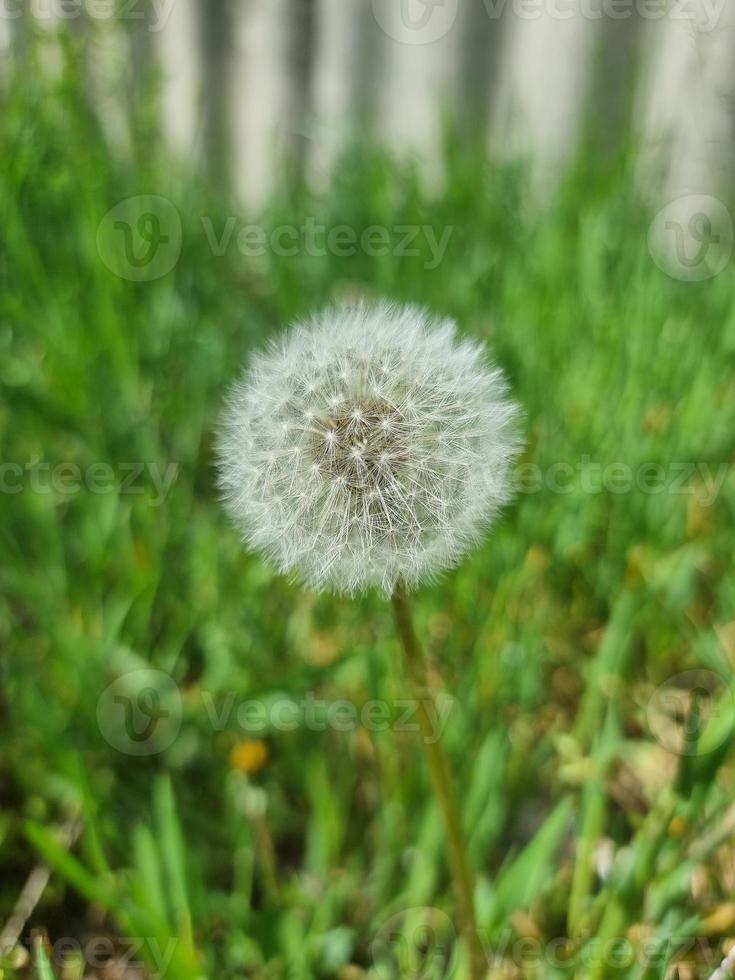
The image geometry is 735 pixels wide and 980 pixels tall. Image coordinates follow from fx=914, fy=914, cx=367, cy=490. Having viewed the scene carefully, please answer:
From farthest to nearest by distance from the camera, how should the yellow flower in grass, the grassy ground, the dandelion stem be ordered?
the yellow flower in grass, the grassy ground, the dandelion stem

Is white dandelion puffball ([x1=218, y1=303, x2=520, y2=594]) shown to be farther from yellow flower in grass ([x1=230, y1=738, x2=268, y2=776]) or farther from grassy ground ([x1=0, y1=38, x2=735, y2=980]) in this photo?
yellow flower in grass ([x1=230, y1=738, x2=268, y2=776])

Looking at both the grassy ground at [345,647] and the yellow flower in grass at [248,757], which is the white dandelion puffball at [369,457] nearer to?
the grassy ground at [345,647]

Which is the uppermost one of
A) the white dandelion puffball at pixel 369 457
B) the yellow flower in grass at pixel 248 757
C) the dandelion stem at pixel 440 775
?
the white dandelion puffball at pixel 369 457

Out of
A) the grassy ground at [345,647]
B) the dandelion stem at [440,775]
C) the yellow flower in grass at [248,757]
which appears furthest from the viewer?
the yellow flower in grass at [248,757]

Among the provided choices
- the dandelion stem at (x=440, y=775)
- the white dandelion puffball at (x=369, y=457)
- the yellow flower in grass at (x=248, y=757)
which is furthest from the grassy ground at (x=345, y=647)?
the white dandelion puffball at (x=369, y=457)

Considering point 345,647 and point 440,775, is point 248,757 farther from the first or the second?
point 440,775

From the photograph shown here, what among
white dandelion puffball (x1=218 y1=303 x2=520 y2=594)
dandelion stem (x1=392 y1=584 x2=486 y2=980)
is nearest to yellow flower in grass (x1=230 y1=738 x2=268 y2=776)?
dandelion stem (x1=392 y1=584 x2=486 y2=980)

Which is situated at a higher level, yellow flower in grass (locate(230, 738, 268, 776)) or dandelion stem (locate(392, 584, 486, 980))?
dandelion stem (locate(392, 584, 486, 980))
